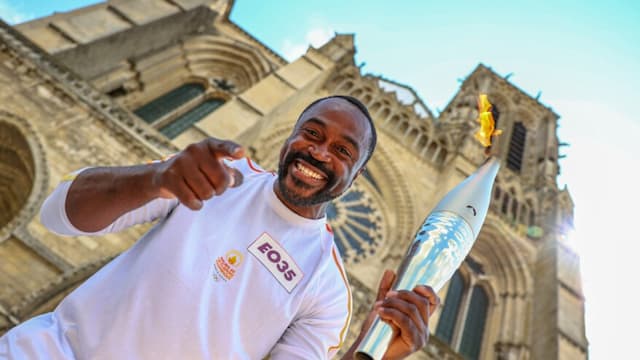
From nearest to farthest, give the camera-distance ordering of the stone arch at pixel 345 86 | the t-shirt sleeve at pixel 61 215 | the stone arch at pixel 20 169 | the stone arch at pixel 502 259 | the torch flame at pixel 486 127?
the t-shirt sleeve at pixel 61 215 → the torch flame at pixel 486 127 → the stone arch at pixel 20 169 → the stone arch at pixel 502 259 → the stone arch at pixel 345 86

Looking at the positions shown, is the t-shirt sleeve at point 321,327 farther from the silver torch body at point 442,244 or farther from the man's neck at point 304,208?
the silver torch body at point 442,244

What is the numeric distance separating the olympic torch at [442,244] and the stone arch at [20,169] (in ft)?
19.3

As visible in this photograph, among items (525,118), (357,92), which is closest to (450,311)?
(357,92)

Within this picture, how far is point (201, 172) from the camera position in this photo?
0.91 meters

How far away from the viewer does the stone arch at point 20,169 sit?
584cm

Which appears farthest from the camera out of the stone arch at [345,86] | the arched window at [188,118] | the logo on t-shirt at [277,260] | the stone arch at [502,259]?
the stone arch at [345,86]

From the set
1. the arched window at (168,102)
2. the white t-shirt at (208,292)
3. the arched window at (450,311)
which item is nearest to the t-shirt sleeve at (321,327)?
the white t-shirt at (208,292)

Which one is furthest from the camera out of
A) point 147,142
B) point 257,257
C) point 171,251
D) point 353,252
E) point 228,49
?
point 228,49

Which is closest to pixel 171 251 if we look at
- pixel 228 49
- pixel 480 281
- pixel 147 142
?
pixel 147 142

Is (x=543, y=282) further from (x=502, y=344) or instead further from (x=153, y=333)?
(x=153, y=333)

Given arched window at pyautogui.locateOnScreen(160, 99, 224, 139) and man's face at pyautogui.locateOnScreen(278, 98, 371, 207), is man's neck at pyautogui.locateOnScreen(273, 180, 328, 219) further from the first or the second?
arched window at pyautogui.locateOnScreen(160, 99, 224, 139)

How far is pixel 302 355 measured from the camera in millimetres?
1439

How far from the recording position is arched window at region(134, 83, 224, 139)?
1129cm

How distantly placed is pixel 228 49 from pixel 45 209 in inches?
552
